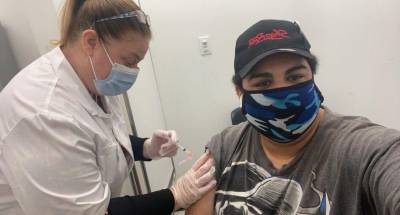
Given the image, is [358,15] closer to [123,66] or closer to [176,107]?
[176,107]

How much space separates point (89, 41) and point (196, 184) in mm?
644

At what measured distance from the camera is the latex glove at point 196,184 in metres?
1.28

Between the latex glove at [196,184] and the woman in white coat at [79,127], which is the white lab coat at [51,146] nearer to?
the woman in white coat at [79,127]

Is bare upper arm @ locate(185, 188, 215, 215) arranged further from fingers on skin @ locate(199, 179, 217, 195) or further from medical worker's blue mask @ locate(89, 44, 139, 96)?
medical worker's blue mask @ locate(89, 44, 139, 96)

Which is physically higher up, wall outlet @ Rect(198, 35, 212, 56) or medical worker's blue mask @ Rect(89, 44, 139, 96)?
medical worker's blue mask @ Rect(89, 44, 139, 96)

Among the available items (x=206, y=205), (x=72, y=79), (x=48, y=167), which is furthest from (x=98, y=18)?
(x=206, y=205)

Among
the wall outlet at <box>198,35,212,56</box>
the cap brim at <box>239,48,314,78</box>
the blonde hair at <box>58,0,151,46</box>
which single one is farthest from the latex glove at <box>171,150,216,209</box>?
the wall outlet at <box>198,35,212,56</box>

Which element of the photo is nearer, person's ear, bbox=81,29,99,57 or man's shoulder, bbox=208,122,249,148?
person's ear, bbox=81,29,99,57

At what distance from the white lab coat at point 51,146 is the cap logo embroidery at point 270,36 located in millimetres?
618

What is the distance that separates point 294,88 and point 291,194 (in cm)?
32

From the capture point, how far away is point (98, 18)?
121 centimetres

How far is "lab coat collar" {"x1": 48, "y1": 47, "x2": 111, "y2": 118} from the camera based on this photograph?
120 cm

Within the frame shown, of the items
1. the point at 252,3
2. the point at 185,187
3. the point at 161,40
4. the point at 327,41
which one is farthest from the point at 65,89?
the point at 327,41

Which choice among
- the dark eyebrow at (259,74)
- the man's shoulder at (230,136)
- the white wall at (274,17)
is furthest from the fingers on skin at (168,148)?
the white wall at (274,17)
